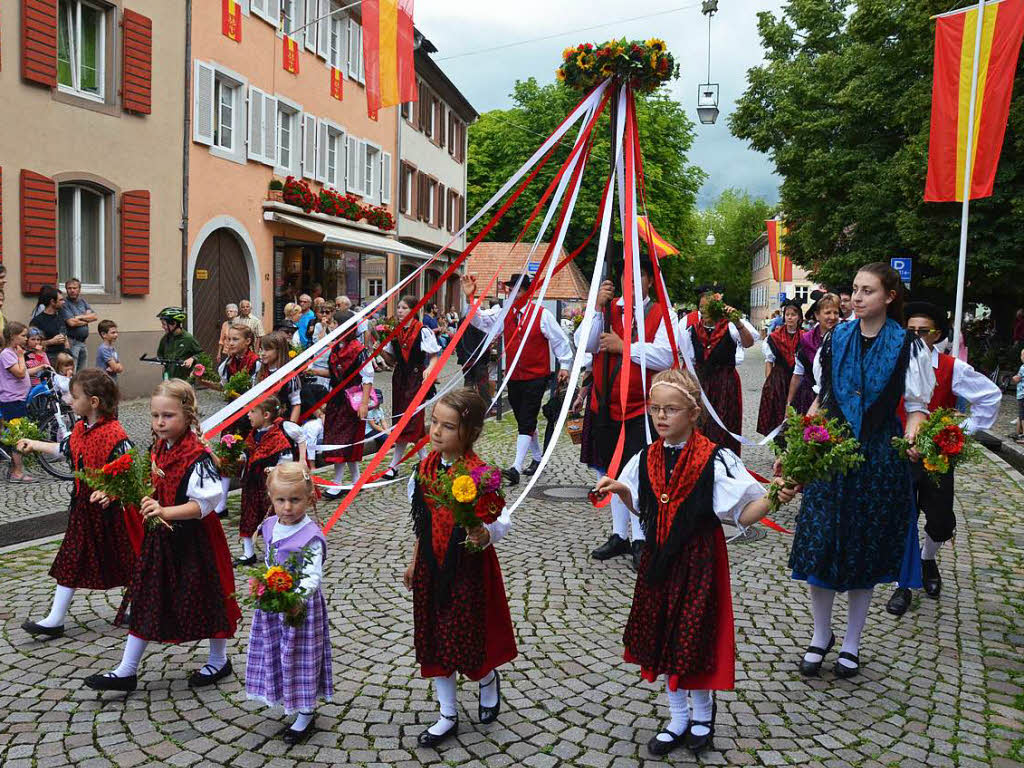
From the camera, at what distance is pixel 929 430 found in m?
3.92

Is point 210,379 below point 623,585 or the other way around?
the other way around

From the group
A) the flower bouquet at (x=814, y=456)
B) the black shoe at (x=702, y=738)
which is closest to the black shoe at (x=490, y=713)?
the black shoe at (x=702, y=738)

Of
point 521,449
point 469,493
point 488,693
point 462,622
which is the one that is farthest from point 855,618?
point 521,449

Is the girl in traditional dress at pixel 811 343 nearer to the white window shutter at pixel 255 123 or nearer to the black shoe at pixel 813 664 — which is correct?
the black shoe at pixel 813 664

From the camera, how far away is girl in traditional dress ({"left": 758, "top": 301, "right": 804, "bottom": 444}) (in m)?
8.57

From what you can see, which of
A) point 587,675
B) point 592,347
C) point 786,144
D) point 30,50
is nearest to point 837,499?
point 587,675

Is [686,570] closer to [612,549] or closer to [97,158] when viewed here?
[612,549]

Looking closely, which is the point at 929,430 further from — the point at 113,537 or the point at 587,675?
the point at 113,537

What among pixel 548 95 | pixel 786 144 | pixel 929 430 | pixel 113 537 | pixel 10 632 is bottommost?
pixel 10 632

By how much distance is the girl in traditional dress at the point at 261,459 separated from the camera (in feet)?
19.4

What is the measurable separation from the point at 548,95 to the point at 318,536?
39416mm

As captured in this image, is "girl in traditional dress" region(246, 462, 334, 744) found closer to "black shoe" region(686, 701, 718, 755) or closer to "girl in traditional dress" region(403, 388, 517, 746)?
"girl in traditional dress" region(403, 388, 517, 746)

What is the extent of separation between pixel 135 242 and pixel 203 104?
3.11m

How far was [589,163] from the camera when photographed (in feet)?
123
